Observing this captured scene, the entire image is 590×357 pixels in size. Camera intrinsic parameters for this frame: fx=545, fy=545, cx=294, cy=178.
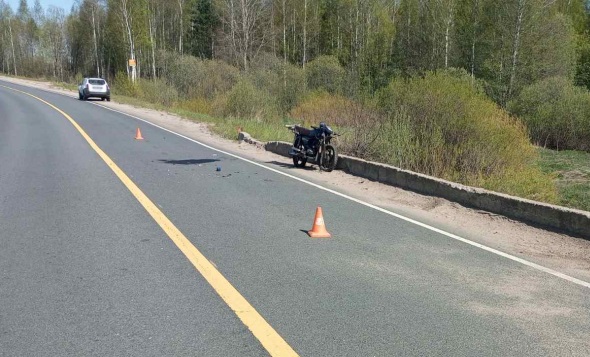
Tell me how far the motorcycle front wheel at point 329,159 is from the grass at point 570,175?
492 cm

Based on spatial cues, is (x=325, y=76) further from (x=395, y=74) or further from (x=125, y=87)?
(x=125, y=87)

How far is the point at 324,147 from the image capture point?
43.7 feet

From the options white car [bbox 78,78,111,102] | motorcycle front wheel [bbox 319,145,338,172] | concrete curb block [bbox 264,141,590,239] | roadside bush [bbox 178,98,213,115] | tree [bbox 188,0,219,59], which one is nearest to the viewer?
concrete curb block [bbox 264,141,590,239]

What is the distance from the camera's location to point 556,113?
24172mm

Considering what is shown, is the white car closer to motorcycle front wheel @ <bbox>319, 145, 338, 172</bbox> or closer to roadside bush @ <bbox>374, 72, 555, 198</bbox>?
motorcycle front wheel @ <bbox>319, 145, 338, 172</bbox>

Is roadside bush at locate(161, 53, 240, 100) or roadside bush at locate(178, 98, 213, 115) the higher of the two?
roadside bush at locate(161, 53, 240, 100)

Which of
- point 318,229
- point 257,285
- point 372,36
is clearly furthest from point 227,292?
point 372,36

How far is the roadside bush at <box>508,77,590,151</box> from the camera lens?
23.1 meters

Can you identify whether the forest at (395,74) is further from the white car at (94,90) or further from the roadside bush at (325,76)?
the white car at (94,90)

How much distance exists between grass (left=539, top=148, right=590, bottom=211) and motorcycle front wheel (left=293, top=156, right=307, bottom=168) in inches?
231

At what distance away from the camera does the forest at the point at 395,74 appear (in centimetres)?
1209

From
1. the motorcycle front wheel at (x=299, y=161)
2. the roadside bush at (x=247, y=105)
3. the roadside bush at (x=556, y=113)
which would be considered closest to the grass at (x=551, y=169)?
the roadside bush at (x=247, y=105)

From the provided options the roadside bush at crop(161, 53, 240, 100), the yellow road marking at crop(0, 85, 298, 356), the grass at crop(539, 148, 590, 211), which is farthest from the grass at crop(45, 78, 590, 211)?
the roadside bush at crop(161, 53, 240, 100)

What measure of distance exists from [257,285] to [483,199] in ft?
16.7
